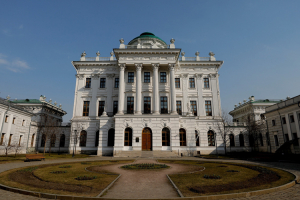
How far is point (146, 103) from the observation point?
37.2 m

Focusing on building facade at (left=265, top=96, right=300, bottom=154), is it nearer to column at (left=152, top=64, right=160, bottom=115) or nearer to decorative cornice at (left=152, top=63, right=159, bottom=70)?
column at (left=152, top=64, right=160, bottom=115)

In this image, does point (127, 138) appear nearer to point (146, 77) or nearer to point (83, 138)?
point (83, 138)

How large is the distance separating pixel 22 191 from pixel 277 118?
3895 cm

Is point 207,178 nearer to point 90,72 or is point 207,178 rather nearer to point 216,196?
point 216,196

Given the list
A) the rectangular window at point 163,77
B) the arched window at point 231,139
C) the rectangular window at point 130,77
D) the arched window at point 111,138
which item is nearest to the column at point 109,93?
the rectangular window at point 130,77

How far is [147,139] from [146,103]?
818 cm

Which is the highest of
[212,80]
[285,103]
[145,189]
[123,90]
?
[212,80]

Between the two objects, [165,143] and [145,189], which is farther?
[165,143]

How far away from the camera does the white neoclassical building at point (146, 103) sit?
32.0 m

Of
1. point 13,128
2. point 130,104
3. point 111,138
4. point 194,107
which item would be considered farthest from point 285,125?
point 13,128

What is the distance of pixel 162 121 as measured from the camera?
3222 cm

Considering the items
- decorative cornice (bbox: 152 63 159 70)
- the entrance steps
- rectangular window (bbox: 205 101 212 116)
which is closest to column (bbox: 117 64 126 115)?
decorative cornice (bbox: 152 63 159 70)

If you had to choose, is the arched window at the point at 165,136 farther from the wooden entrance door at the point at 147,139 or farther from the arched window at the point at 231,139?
the arched window at the point at 231,139

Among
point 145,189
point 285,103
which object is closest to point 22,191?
point 145,189
